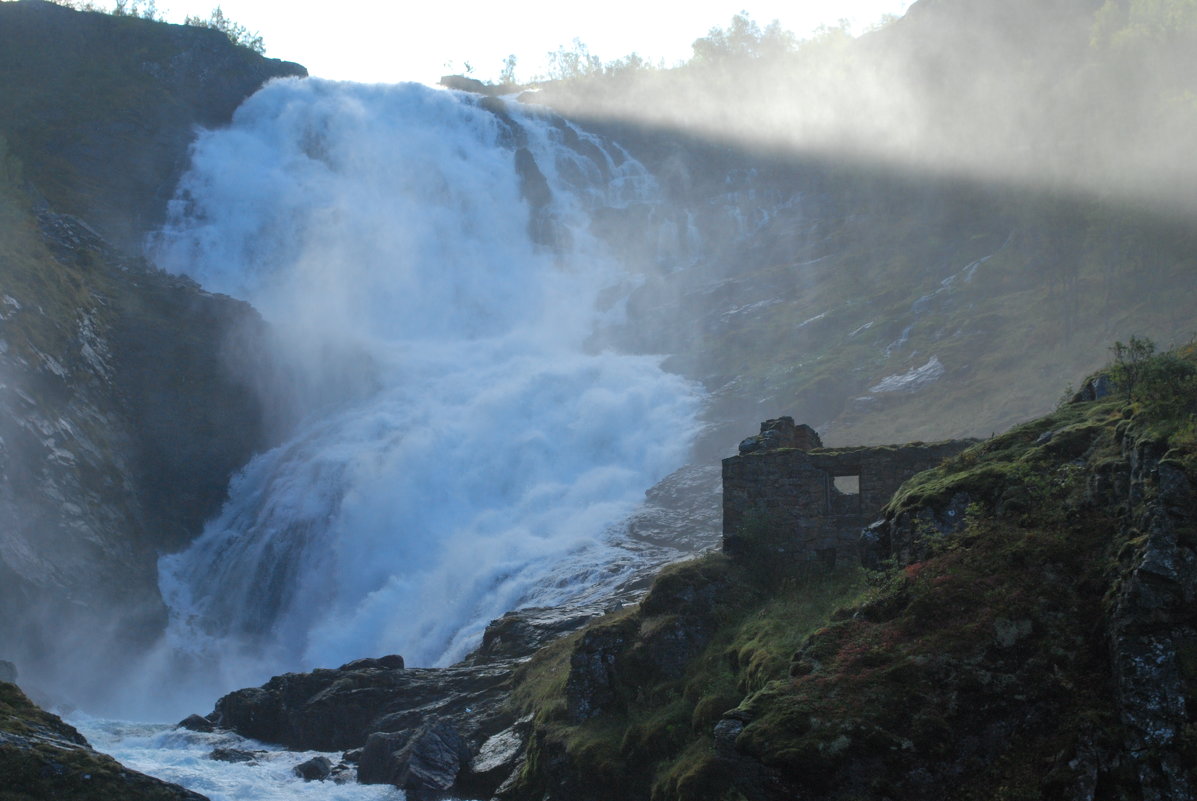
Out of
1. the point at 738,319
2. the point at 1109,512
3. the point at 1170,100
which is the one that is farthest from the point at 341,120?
the point at 1109,512

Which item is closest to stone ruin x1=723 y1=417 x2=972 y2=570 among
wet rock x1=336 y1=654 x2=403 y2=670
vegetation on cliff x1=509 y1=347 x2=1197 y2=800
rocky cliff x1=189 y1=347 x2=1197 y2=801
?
rocky cliff x1=189 y1=347 x2=1197 y2=801

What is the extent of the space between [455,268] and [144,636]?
38.3 metres

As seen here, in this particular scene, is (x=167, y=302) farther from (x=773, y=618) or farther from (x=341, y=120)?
(x=773, y=618)

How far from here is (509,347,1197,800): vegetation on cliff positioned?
32.7ft

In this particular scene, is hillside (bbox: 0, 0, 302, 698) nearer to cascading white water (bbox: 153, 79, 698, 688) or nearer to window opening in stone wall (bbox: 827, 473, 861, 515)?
cascading white water (bbox: 153, 79, 698, 688)

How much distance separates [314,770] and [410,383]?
37928mm

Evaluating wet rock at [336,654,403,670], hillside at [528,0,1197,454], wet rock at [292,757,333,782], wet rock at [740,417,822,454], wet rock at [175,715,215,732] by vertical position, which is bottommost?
wet rock at [175,715,215,732]

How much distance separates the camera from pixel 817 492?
832 inches

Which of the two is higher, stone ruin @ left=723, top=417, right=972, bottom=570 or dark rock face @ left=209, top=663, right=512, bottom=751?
stone ruin @ left=723, top=417, right=972, bottom=570

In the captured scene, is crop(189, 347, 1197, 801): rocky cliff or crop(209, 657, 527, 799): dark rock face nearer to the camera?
crop(189, 347, 1197, 801): rocky cliff

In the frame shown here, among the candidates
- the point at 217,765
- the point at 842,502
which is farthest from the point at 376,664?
the point at 842,502

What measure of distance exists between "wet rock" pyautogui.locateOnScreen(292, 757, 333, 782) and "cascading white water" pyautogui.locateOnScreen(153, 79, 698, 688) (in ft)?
38.5

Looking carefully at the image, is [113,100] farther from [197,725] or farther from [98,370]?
[197,725]

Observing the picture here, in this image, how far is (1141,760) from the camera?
374 inches
